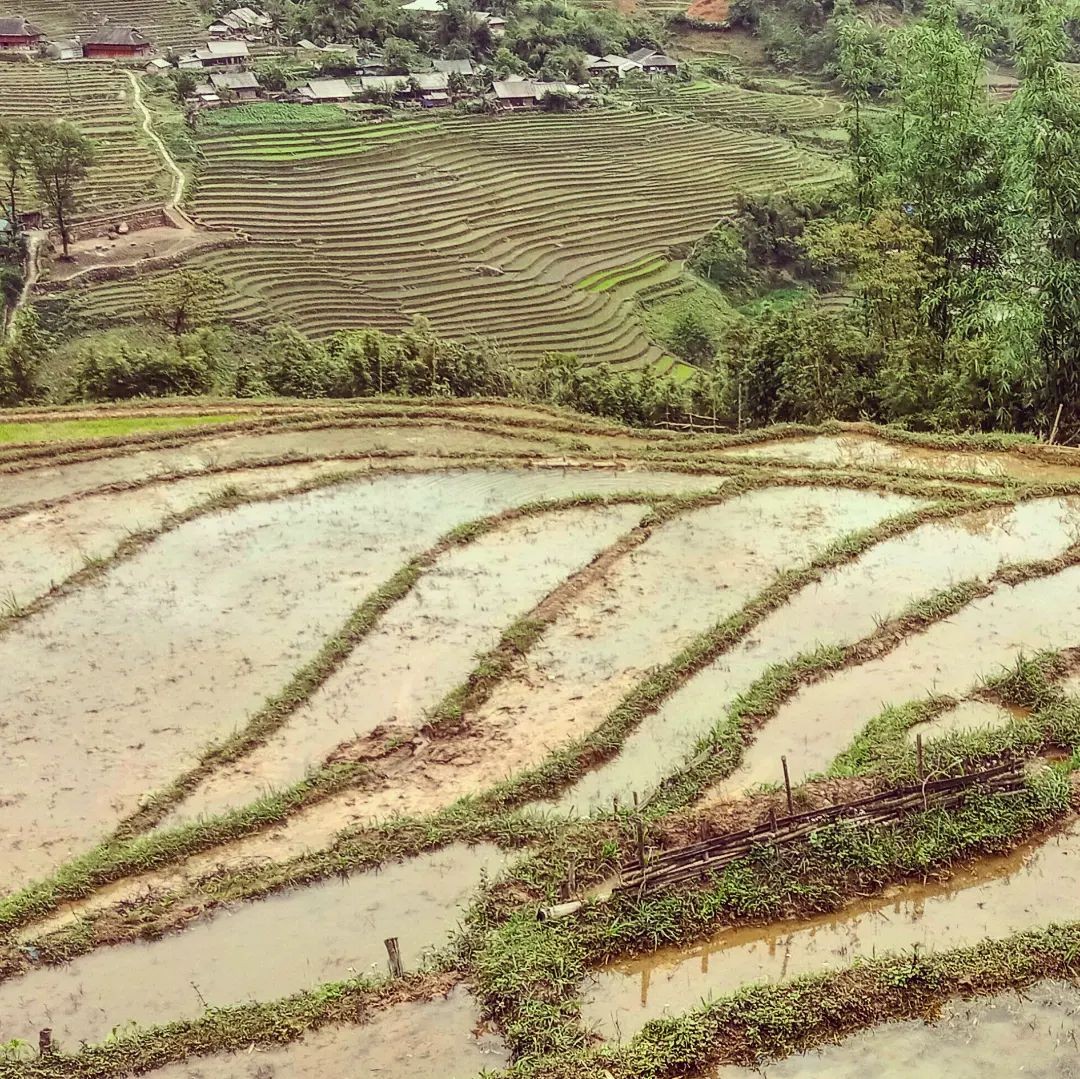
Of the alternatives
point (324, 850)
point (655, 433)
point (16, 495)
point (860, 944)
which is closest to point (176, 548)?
point (16, 495)

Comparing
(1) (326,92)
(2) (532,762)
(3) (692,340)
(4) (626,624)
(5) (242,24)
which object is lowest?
(3) (692,340)

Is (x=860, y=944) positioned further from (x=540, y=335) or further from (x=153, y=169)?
(x=153, y=169)

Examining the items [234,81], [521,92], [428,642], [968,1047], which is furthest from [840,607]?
[521,92]

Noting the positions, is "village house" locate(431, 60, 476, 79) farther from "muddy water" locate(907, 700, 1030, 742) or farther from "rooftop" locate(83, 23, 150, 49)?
"muddy water" locate(907, 700, 1030, 742)

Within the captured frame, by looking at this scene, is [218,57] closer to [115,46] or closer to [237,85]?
[237,85]

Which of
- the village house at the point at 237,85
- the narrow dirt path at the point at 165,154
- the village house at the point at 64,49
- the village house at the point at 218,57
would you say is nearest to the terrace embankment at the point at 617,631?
the narrow dirt path at the point at 165,154

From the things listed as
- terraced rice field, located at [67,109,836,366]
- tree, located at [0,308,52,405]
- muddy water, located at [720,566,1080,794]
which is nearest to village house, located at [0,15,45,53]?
terraced rice field, located at [67,109,836,366]
